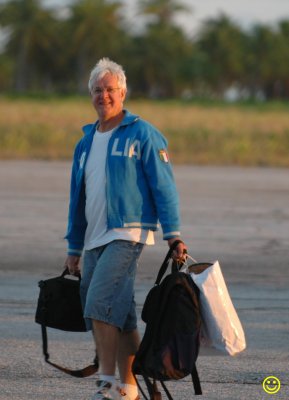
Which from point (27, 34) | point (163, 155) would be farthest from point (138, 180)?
point (27, 34)

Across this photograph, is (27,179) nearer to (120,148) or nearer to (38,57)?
(120,148)

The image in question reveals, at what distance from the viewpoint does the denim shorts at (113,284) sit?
5.29m

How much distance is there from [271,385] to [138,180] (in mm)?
1563

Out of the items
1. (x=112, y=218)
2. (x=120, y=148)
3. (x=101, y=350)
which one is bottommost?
(x=101, y=350)

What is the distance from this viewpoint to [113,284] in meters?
5.32

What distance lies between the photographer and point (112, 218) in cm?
542

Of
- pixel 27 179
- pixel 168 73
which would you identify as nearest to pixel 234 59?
pixel 168 73

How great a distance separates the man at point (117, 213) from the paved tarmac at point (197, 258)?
461mm

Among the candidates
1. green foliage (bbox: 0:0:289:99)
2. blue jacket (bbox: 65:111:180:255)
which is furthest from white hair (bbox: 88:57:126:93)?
green foliage (bbox: 0:0:289:99)

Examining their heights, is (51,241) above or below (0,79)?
above

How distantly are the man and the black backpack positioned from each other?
6.8 inches

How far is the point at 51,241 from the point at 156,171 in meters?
7.64

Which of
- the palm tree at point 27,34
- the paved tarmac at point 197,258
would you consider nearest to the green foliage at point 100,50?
the palm tree at point 27,34

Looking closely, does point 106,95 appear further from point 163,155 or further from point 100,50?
point 100,50
